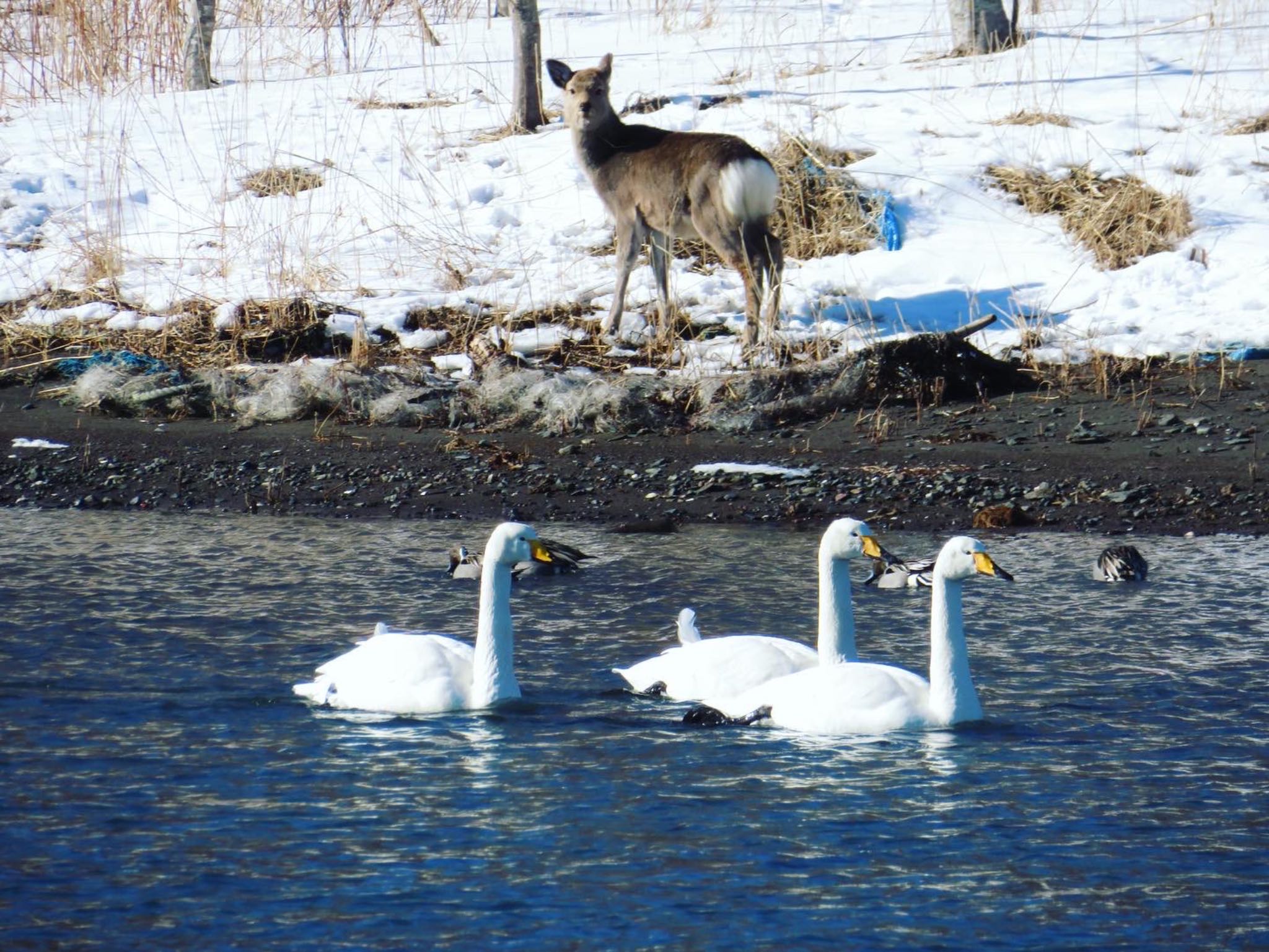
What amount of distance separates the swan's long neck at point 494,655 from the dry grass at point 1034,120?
1153cm

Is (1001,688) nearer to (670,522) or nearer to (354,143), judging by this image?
(670,522)

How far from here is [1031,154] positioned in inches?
640

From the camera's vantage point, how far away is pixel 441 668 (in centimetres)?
680

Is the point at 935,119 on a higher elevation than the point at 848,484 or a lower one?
higher

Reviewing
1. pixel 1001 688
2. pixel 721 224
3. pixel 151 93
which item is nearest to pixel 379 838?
pixel 1001 688

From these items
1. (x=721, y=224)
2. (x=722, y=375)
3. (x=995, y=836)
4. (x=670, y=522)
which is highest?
(x=721, y=224)

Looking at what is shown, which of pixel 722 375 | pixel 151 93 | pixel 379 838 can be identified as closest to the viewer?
pixel 379 838

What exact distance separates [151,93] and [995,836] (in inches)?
676

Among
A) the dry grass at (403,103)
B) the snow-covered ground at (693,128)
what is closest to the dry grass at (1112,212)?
the snow-covered ground at (693,128)

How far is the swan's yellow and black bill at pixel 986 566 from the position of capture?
6.27m

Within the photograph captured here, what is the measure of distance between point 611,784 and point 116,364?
8.41 meters

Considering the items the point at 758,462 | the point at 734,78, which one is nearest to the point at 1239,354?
the point at 758,462

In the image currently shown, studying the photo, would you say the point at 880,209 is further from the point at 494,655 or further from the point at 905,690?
the point at 494,655

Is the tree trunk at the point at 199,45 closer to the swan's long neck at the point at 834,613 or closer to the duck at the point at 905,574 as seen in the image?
the duck at the point at 905,574
